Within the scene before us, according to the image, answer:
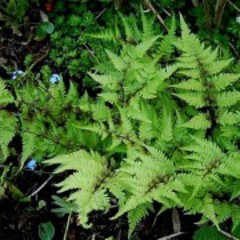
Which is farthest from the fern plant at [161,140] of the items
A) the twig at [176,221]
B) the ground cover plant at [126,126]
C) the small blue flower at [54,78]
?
the small blue flower at [54,78]

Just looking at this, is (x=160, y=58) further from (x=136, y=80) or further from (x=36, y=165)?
(x=36, y=165)

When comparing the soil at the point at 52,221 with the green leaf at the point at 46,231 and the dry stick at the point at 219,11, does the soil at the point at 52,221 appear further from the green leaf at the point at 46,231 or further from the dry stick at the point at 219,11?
the dry stick at the point at 219,11

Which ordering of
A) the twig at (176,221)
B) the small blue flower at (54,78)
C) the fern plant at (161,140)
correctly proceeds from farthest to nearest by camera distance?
1. the small blue flower at (54,78)
2. the twig at (176,221)
3. the fern plant at (161,140)

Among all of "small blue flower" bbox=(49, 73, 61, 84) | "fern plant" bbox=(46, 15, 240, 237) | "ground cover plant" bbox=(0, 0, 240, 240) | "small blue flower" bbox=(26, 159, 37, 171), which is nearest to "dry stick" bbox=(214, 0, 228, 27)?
"ground cover plant" bbox=(0, 0, 240, 240)

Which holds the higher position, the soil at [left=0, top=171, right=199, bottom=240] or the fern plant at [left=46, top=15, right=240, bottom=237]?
the fern plant at [left=46, top=15, right=240, bottom=237]

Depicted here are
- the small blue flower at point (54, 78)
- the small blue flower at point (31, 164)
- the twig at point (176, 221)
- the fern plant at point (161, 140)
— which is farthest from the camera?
the small blue flower at point (54, 78)

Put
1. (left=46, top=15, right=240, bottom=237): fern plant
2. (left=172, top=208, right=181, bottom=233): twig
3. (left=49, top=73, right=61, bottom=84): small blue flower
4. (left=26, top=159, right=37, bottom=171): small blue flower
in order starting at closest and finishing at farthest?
(left=46, top=15, right=240, bottom=237): fern plant < (left=172, top=208, right=181, bottom=233): twig < (left=26, top=159, right=37, bottom=171): small blue flower < (left=49, top=73, right=61, bottom=84): small blue flower

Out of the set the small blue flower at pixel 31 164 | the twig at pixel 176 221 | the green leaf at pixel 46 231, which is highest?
the small blue flower at pixel 31 164

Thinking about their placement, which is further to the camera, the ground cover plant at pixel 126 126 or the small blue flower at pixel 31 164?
the small blue flower at pixel 31 164

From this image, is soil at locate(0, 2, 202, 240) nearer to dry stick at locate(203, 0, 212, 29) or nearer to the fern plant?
the fern plant
